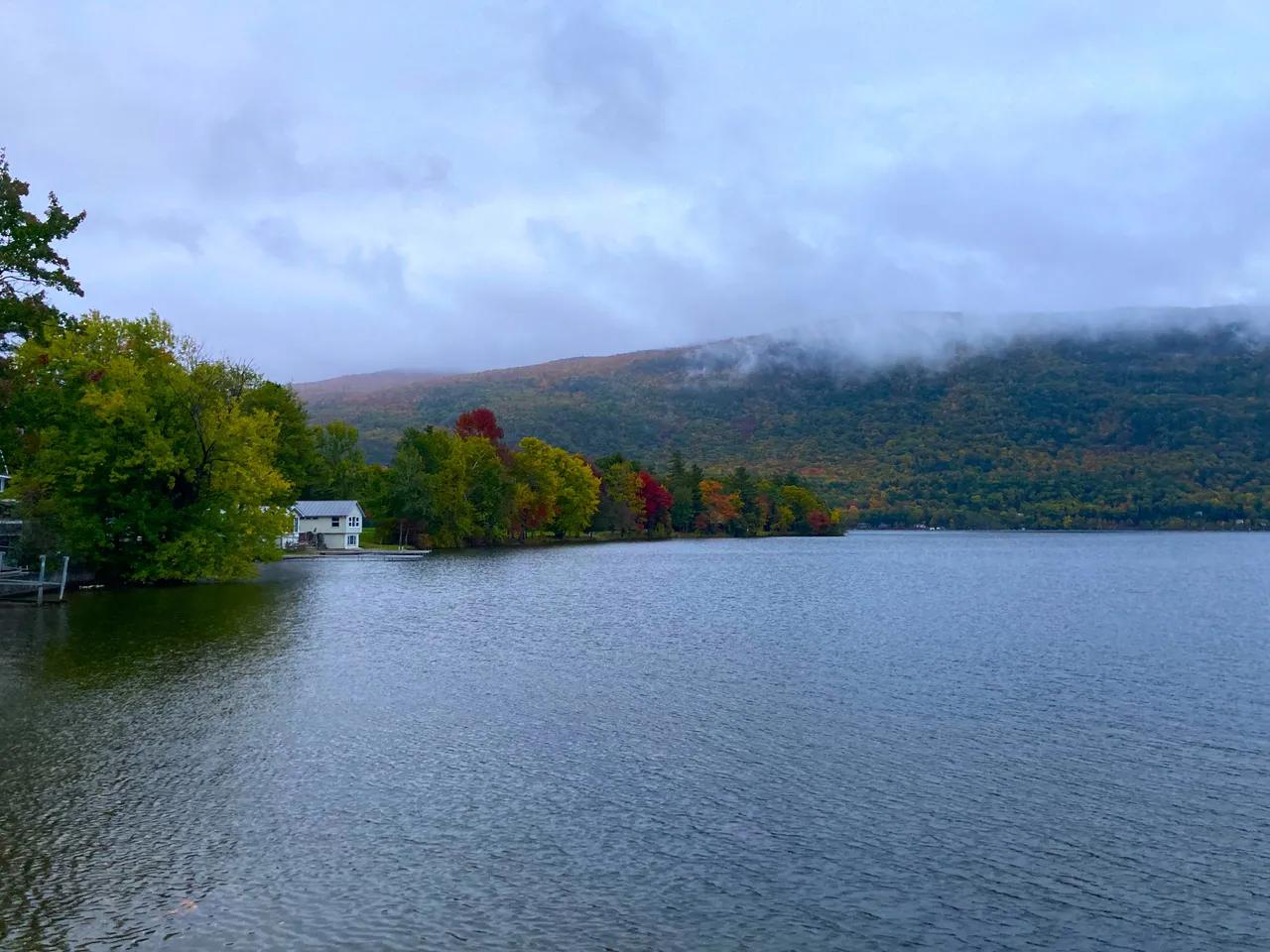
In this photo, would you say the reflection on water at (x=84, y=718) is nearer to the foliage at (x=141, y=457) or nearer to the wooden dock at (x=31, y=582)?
the wooden dock at (x=31, y=582)

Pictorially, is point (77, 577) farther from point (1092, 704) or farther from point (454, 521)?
point (454, 521)

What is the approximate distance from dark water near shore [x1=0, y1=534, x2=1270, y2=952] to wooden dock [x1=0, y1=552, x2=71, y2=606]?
7.10m

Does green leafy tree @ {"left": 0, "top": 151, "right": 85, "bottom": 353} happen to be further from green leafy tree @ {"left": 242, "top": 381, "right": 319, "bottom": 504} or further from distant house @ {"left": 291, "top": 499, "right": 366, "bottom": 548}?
distant house @ {"left": 291, "top": 499, "right": 366, "bottom": 548}

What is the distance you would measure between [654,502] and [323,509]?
6205cm

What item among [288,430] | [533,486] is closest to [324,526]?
[288,430]

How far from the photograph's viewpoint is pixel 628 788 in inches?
682

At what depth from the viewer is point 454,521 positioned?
372 ft

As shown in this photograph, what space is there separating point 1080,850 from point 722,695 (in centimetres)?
1206

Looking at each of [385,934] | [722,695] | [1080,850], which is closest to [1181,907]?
[1080,850]

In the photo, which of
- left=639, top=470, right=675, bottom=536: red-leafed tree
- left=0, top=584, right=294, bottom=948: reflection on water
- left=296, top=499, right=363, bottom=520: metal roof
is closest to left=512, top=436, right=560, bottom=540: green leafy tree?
left=296, top=499, right=363, bottom=520: metal roof

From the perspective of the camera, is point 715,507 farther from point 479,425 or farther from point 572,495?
point 479,425

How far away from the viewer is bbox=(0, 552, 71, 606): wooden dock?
44.1 metres

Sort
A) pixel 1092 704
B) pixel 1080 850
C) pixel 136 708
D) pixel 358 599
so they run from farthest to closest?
pixel 358 599, pixel 1092 704, pixel 136 708, pixel 1080 850

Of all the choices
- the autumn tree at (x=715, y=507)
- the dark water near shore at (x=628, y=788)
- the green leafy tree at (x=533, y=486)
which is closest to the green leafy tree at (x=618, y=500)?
the green leafy tree at (x=533, y=486)
